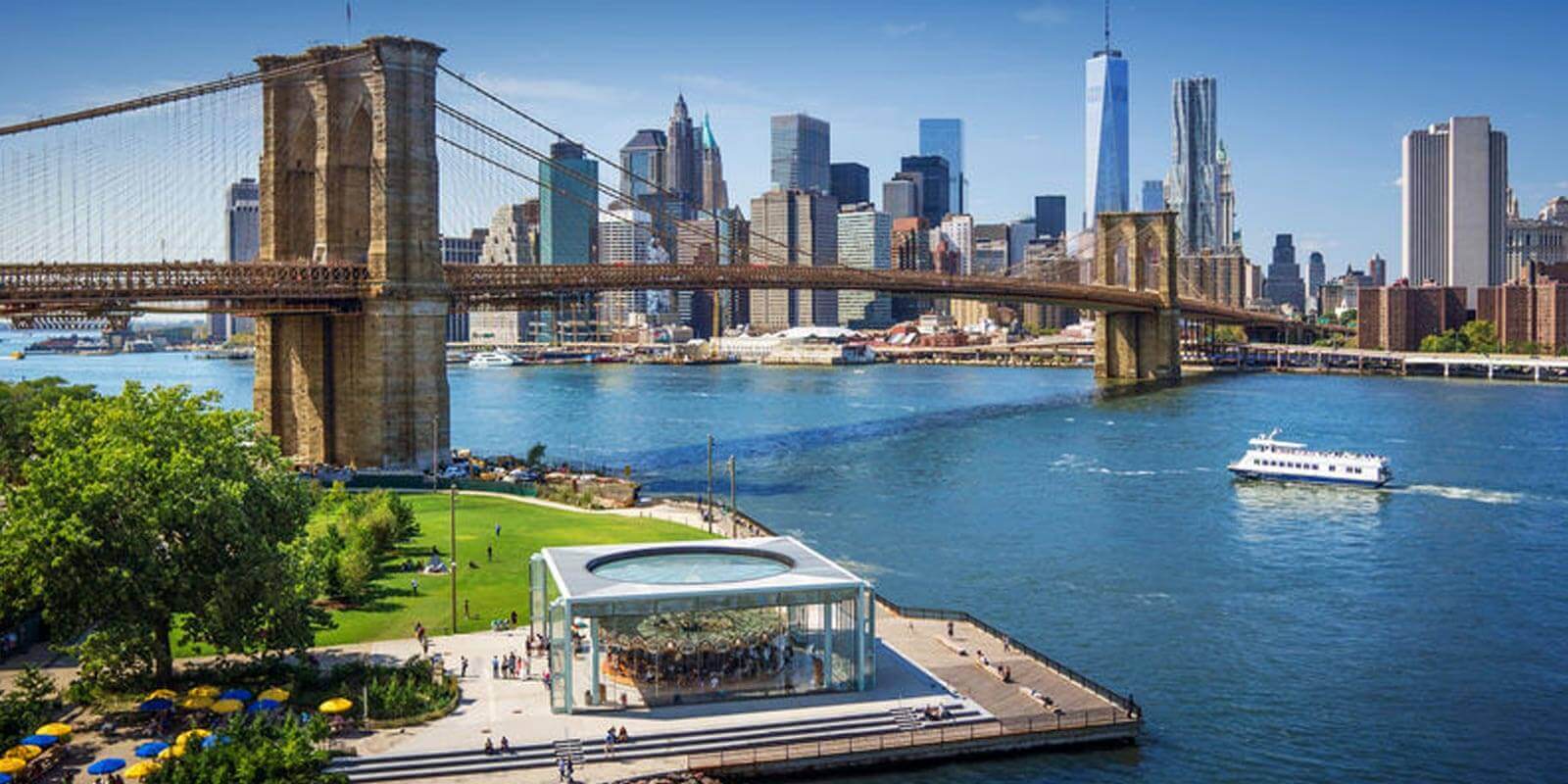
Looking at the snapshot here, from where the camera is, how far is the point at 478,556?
1857 inches

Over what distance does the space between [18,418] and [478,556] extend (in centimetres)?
3150

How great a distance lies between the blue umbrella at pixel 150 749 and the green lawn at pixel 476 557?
222 inches

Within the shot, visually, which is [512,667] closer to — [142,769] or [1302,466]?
[142,769]

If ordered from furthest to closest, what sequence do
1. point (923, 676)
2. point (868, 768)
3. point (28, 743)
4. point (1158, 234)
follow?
point (1158, 234), point (923, 676), point (868, 768), point (28, 743)

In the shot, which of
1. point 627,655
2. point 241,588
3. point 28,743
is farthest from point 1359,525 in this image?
point 28,743

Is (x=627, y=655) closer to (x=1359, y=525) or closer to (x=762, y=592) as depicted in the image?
(x=762, y=592)

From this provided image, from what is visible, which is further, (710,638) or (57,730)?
(710,638)

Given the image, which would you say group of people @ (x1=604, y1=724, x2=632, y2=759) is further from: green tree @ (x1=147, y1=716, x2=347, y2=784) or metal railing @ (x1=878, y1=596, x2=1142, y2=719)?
metal railing @ (x1=878, y1=596, x2=1142, y2=719)

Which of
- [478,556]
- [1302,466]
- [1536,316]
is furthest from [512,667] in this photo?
[1536,316]

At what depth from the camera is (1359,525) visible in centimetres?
6000

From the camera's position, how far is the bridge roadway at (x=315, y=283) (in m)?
54.2

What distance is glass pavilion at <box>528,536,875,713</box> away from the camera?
3077 cm

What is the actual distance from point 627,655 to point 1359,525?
129 ft

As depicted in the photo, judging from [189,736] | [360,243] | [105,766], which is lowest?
[105,766]
